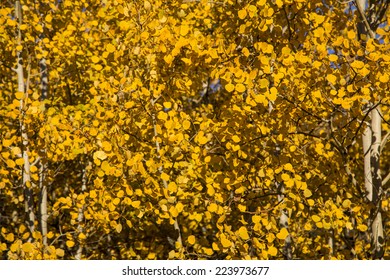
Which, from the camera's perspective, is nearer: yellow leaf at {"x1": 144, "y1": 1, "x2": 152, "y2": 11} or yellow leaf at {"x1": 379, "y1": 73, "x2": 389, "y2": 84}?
yellow leaf at {"x1": 379, "y1": 73, "x2": 389, "y2": 84}

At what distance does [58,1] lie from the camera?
8.03 meters

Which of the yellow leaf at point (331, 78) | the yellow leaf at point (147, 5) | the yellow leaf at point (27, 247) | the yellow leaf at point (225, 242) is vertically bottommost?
the yellow leaf at point (27, 247)

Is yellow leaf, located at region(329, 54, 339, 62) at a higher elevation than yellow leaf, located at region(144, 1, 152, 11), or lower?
lower

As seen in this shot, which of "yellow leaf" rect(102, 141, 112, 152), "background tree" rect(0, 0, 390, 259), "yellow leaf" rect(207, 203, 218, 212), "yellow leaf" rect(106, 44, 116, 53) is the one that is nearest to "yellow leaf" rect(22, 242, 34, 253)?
"background tree" rect(0, 0, 390, 259)

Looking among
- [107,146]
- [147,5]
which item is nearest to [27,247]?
[107,146]

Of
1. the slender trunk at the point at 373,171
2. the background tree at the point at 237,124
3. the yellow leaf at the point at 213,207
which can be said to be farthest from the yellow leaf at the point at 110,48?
the slender trunk at the point at 373,171

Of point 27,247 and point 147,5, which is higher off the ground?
point 147,5

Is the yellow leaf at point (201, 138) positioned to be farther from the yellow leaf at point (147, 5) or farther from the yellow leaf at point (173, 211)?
the yellow leaf at point (147, 5)

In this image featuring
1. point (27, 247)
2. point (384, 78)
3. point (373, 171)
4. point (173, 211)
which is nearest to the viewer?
point (384, 78)

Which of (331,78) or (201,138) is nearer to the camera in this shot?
(331,78)

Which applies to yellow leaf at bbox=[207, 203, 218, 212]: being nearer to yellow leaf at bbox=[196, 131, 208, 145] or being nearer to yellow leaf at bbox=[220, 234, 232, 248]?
yellow leaf at bbox=[220, 234, 232, 248]

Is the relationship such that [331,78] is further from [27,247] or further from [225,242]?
[27,247]

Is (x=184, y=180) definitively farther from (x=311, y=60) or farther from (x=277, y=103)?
(x=311, y=60)

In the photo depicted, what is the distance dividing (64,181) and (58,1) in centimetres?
340
